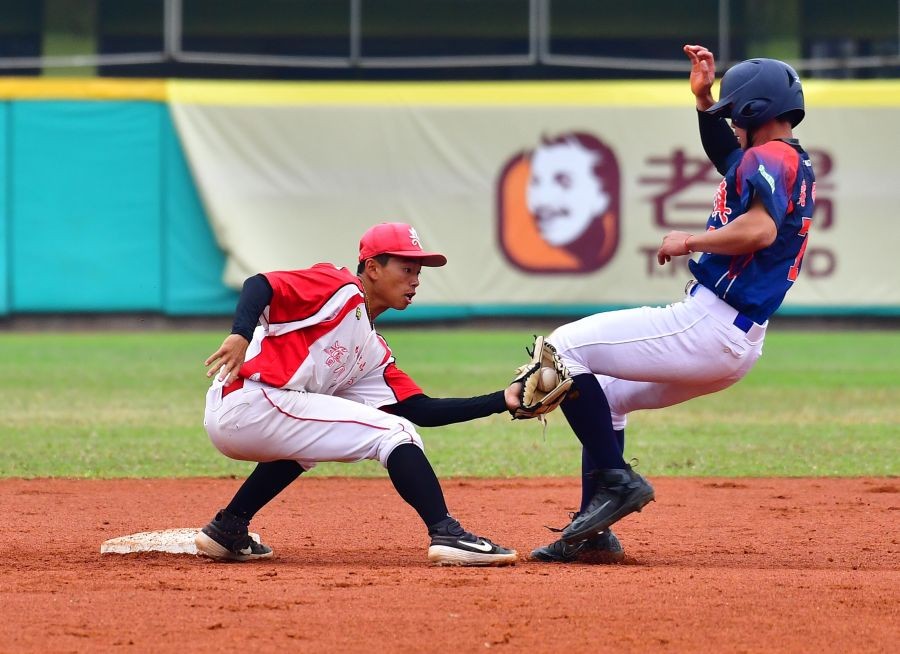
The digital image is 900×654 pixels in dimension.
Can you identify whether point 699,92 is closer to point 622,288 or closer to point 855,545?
point 855,545

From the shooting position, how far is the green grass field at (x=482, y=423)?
734cm

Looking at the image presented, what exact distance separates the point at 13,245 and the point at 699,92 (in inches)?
539

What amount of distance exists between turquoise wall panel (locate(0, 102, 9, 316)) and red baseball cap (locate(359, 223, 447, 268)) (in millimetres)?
13375

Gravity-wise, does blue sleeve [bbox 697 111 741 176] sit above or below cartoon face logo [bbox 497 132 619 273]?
above

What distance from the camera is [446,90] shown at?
58.1ft

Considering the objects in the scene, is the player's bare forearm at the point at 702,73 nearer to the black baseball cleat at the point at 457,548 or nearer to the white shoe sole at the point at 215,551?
the black baseball cleat at the point at 457,548

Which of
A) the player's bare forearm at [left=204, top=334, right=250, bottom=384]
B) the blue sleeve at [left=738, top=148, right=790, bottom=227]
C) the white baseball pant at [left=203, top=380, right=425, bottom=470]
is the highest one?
the blue sleeve at [left=738, top=148, right=790, bottom=227]

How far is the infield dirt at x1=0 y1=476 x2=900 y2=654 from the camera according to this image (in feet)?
10.8

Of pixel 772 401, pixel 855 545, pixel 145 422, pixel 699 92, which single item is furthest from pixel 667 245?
pixel 772 401

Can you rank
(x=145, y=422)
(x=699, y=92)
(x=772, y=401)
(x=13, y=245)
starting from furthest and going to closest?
(x=13, y=245) → (x=772, y=401) → (x=145, y=422) → (x=699, y=92)

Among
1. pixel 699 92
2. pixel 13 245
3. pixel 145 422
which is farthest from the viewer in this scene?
pixel 13 245

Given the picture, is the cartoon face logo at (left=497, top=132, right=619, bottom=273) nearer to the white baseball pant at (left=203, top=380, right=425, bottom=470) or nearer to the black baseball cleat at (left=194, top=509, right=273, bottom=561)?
the black baseball cleat at (left=194, top=509, right=273, bottom=561)

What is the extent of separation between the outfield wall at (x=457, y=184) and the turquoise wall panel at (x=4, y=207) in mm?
705

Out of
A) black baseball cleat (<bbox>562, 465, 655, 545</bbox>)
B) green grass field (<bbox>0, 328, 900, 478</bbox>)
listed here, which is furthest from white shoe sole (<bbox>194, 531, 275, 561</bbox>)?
green grass field (<bbox>0, 328, 900, 478</bbox>)
